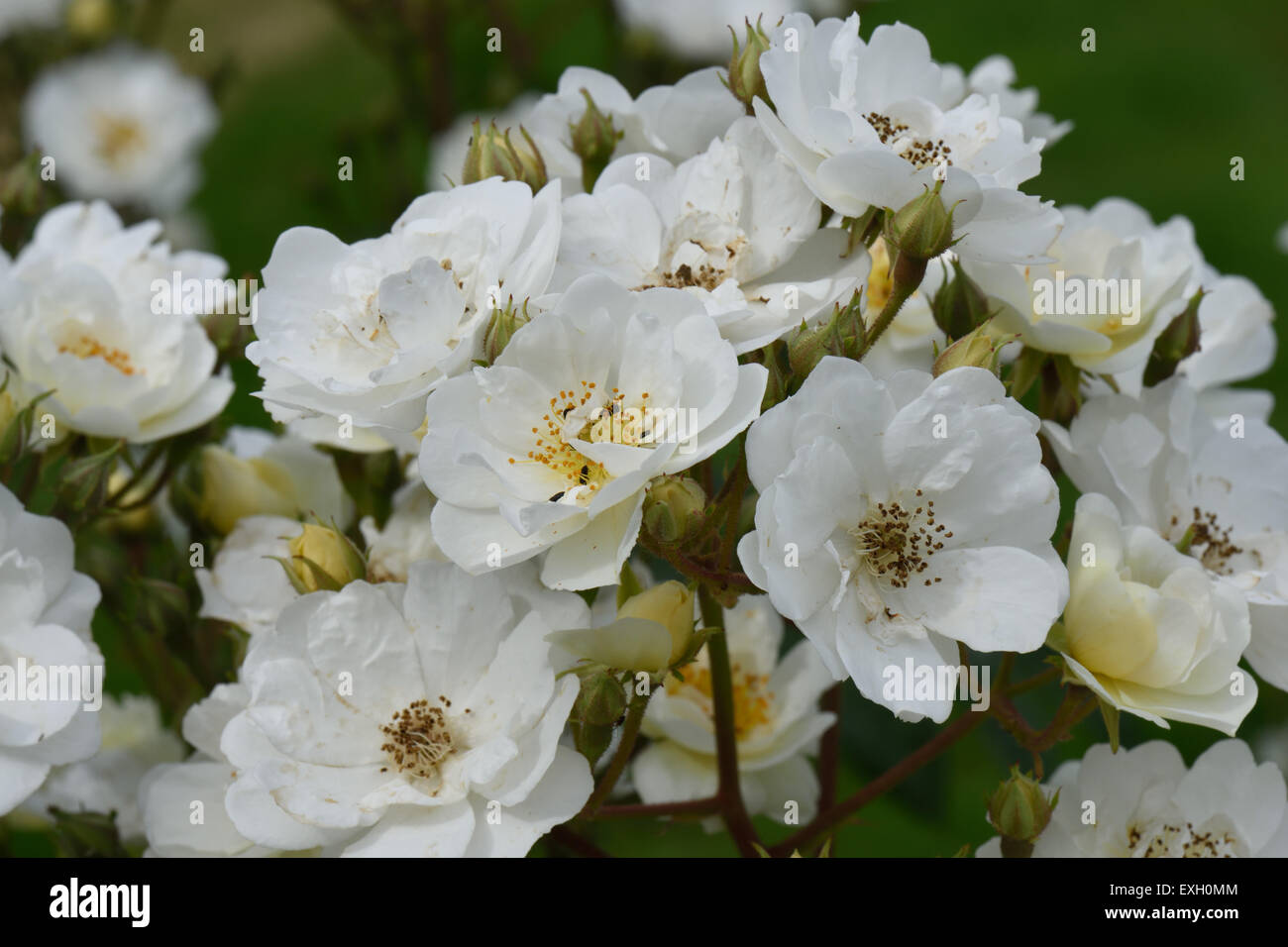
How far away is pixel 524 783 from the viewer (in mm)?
763

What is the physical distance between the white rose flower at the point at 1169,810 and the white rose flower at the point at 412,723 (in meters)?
0.31

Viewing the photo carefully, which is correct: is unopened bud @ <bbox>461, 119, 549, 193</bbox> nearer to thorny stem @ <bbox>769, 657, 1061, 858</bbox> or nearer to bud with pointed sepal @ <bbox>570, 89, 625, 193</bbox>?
bud with pointed sepal @ <bbox>570, 89, 625, 193</bbox>

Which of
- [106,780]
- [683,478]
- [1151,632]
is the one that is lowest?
[106,780]

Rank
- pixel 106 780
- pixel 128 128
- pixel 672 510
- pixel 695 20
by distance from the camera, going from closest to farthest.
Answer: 1. pixel 672 510
2. pixel 106 780
3. pixel 695 20
4. pixel 128 128

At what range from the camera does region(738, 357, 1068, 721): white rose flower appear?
73 centimetres

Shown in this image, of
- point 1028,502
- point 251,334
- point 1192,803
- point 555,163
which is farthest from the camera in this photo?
point 251,334

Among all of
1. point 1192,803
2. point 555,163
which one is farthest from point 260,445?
point 1192,803

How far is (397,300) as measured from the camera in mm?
783

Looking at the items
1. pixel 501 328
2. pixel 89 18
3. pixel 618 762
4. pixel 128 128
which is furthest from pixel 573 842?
pixel 128 128

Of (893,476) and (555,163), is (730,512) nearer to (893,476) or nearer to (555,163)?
(893,476)

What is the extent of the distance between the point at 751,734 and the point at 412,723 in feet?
0.97

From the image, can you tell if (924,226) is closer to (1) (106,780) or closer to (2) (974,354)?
(2) (974,354)

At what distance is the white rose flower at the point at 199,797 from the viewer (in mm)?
877
